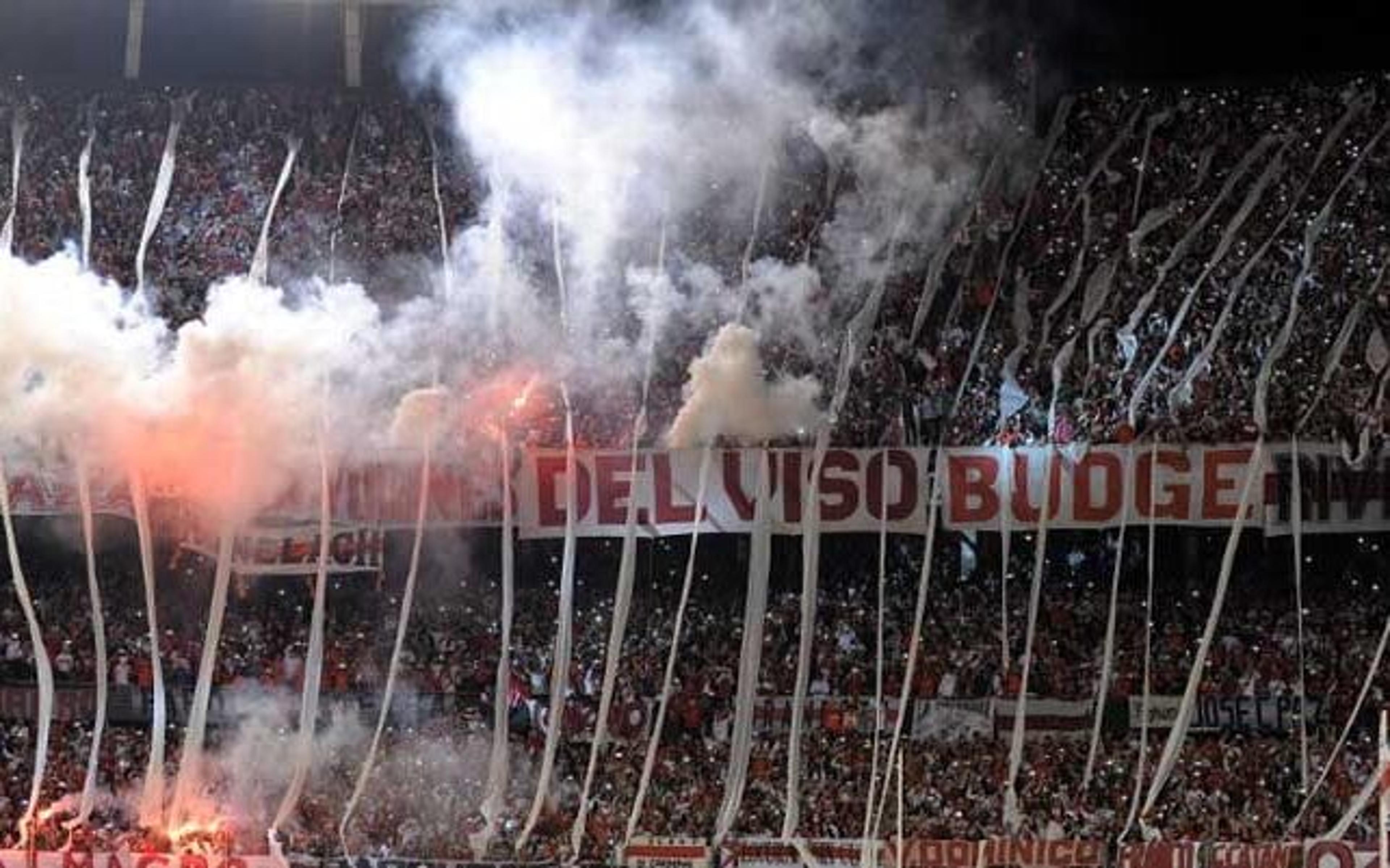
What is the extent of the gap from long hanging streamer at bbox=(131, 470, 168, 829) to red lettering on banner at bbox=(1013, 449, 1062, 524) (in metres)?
8.37

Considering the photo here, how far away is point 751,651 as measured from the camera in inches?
979

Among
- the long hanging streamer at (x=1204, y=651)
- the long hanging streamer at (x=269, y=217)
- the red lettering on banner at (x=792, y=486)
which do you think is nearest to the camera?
the long hanging streamer at (x=1204, y=651)

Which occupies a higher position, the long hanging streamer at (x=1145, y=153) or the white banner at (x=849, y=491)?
the long hanging streamer at (x=1145, y=153)

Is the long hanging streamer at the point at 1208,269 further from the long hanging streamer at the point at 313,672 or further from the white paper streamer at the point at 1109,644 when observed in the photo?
the long hanging streamer at the point at 313,672

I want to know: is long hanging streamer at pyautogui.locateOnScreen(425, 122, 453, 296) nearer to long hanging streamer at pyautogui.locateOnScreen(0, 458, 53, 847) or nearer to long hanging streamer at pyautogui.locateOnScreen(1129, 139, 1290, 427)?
long hanging streamer at pyautogui.locateOnScreen(0, 458, 53, 847)

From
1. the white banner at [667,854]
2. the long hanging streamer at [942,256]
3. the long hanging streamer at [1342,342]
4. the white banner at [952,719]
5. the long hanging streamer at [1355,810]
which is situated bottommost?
the white banner at [667,854]

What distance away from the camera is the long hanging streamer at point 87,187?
2741 cm

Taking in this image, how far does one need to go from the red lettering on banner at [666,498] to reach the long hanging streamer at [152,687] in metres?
→ 4.96

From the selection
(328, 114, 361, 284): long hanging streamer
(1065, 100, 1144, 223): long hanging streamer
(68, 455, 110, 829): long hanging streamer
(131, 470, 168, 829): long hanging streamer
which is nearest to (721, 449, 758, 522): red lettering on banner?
(328, 114, 361, 284): long hanging streamer

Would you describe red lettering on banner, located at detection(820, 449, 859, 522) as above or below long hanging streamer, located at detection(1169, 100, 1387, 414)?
below

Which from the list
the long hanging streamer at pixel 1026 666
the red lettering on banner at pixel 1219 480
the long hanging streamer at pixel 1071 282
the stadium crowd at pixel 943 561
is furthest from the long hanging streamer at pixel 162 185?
the red lettering on banner at pixel 1219 480

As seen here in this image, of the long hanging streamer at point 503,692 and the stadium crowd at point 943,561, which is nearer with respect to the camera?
the long hanging streamer at point 503,692

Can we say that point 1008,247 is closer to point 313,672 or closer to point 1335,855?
point 1335,855

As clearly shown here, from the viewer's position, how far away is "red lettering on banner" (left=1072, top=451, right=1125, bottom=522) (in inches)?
986
